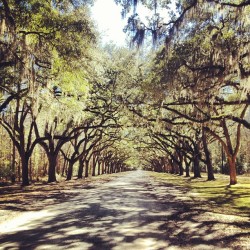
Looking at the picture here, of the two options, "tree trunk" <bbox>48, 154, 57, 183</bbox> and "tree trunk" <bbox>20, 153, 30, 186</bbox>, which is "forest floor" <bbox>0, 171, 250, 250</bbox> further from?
"tree trunk" <bbox>48, 154, 57, 183</bbox>

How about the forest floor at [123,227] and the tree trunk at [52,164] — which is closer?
the forest floor at [123,227]

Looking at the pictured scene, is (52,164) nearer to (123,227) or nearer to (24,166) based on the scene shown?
(24,166)

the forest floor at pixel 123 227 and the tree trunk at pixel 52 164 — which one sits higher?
the tree trunk at pixel 52 164

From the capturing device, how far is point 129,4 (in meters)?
9.55

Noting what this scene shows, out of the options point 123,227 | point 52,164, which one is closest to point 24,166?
point 52,164

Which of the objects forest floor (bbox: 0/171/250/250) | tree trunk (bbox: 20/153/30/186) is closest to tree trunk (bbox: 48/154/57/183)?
tree trunk (bbox: 20/153/30/186)

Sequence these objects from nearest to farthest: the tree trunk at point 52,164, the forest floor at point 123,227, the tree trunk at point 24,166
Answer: the forest floor at point 123,227 → the tree trunk at point 24,166 → the tree trunk at point 52,164

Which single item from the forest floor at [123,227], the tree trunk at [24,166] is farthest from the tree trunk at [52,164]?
the forest floor at [123,227]

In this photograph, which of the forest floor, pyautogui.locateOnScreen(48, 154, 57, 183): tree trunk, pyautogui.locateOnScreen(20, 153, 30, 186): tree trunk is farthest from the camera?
pyautogui.locateOnScreen(48, 154, 57, 183): tree trunk

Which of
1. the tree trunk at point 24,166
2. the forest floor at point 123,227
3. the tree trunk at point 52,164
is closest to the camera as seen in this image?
the forest floor at point 123,227

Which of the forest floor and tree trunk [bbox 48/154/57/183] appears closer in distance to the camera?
the forest floor

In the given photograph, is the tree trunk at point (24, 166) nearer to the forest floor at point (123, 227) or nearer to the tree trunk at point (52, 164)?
the tree trunk at point (52, 164)

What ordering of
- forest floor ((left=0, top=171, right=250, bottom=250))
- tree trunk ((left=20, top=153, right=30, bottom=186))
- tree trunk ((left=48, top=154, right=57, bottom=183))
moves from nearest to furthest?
1. forest floor ((left=0, top=171, right=250, bottom=250))
2. tree trunk ((left=20, top=153, right=30, bottom=186))
3. tree trunk ((left=48, top=154, right=57, bottom=183))

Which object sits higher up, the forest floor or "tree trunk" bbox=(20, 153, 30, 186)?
"tree trunk" bbox=(20, 153, 30, 186)
